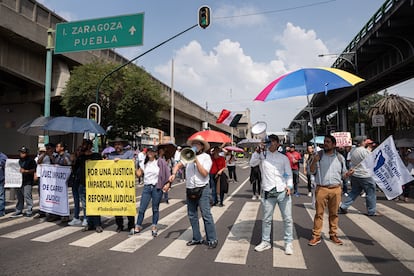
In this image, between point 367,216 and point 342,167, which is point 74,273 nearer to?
point 342,167

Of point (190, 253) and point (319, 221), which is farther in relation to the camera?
point (319, 221)

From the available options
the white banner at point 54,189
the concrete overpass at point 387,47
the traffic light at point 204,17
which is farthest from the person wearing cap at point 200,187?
the concrete overpass at point 387,47

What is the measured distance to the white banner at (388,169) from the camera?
16.9 feet

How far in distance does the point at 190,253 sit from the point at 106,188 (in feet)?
7.40

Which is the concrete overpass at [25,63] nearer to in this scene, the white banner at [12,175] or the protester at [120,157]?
the white banner at [12,175]

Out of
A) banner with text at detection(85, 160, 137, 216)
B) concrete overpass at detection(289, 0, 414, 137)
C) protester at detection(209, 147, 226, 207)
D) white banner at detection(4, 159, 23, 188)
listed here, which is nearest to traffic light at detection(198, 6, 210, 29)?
protester at detection(209, 147, 226, 207)

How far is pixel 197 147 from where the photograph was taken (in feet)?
16.2

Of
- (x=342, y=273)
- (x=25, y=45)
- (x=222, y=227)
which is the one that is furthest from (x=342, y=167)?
(x=25, y=45)

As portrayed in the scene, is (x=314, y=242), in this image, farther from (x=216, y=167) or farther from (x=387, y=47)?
(x=387, y=47)

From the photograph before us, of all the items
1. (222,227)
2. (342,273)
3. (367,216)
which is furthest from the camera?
(367,216)

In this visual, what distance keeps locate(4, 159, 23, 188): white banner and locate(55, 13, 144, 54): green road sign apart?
475cm

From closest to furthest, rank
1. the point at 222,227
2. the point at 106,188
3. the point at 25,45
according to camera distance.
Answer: the point at 106,188
the point at 222,227
the point at 25,45

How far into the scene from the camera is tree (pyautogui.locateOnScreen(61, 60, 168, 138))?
1753 cm

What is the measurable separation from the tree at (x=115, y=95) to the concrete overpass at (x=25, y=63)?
98 centimetres
